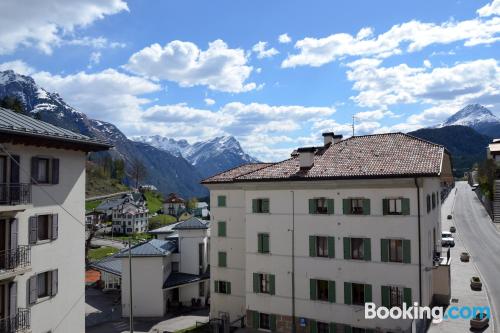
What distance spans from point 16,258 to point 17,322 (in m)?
2.71

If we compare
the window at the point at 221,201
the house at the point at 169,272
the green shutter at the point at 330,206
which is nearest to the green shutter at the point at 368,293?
the green shutter at the point at 330,206

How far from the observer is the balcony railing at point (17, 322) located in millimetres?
18188

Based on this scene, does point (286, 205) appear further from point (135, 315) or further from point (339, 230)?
point (135, 315)

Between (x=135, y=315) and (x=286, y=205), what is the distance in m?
23.7

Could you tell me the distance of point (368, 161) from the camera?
Result: 35.0m

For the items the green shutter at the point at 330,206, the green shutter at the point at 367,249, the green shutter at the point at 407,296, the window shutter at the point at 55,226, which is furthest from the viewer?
the green shutter at the point at 330,206

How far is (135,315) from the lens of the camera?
48531 millimetres

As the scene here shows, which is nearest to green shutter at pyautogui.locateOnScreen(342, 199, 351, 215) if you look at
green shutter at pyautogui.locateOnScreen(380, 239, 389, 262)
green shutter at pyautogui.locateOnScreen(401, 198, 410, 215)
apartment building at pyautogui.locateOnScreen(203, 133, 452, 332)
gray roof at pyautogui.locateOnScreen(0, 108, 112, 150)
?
apartment building at pyautogui.locateOnScreen(203, 133, 452, 332)

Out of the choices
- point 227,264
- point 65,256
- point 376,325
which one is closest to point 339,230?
point 376,325

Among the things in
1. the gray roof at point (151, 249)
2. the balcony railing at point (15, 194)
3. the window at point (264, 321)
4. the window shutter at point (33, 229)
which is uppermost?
the balcony railing at point (15, 194)

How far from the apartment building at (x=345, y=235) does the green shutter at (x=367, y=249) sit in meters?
0.07

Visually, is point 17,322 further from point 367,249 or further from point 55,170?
point 367,249

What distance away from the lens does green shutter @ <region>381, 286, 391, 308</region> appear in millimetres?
31844

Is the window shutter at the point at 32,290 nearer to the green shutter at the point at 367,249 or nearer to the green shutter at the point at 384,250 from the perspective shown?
the green shutter at the point at 367,249
